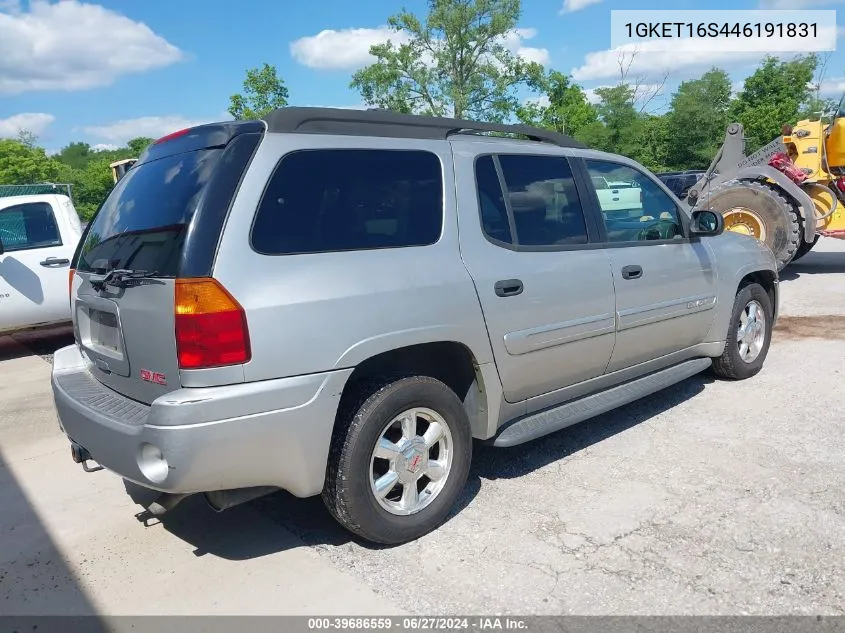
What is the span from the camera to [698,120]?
38406 mm

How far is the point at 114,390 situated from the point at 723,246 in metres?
4.34

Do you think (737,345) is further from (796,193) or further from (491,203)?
(796,193)

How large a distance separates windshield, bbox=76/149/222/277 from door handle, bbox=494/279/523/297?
4.84ft

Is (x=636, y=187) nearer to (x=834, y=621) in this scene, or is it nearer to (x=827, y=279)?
(x=834, y=621)

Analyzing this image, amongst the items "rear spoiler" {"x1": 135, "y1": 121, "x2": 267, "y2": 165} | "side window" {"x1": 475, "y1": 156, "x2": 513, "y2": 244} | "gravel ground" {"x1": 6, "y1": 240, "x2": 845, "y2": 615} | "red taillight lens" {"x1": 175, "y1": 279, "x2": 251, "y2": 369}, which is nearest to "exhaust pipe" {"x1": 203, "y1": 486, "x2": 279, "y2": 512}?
"gravel ground" {"x1": 6, "y1": 240, "x2": 845, "y2": 615}

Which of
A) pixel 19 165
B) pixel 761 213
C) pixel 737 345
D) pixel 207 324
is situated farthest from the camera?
pixel 19 165

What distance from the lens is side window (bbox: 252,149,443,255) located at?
8.87 ft

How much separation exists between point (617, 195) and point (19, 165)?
52277 mm

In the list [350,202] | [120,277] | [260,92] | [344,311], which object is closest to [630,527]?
[344,311]

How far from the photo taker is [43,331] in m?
9.52

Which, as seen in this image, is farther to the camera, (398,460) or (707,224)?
(707,224)

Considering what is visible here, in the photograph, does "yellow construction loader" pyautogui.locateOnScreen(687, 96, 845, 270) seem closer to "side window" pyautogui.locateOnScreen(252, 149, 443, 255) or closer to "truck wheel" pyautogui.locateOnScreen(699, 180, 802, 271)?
"truck wheel" pyautogui.locateOnScreen(699, 180, 802, 271)

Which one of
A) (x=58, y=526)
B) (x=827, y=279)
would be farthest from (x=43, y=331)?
(x=827, y=279)

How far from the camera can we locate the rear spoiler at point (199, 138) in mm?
2779
